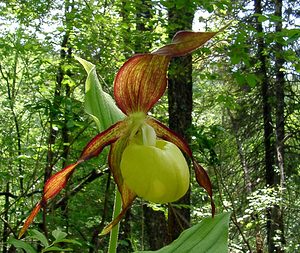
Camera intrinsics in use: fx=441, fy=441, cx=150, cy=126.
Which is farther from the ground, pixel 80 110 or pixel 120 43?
pixel 120 43

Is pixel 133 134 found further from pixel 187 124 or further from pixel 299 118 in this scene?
pixel 299 118

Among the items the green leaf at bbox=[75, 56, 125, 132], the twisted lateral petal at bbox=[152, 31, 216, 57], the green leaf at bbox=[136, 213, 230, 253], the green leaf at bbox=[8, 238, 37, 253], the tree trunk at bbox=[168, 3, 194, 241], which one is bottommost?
the green leaf at bbox=[8, 238, 37, 253]

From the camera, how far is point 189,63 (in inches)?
123

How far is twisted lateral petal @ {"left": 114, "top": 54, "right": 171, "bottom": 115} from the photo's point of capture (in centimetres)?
75

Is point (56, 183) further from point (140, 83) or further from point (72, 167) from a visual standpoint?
point (140, 83)

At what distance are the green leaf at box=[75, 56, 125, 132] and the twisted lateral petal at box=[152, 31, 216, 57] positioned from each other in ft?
0.68

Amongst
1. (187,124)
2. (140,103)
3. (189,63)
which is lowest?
(140,103)

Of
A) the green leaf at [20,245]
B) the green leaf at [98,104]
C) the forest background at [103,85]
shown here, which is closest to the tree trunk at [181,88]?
the forest background at [103,85]

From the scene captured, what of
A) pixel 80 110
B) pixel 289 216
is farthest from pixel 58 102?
pixel 289 216

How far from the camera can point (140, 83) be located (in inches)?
31.0

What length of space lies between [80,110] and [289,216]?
3.42 meters

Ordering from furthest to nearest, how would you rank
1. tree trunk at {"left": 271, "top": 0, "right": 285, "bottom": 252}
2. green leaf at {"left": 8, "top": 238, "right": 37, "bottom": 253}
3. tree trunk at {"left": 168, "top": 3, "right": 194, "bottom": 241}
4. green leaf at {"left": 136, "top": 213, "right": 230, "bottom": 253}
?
tree trunk at {"left": 271, "top": 0, "right": 285, "bottom": 252} → tree trunk at {"left": 168, "top": 3, "right": 194, "bottom": 241} → green leaf at {"left": 8, "top": 238, "right": 37, "bottom": 253} → green leaf at {"left": 136, "top": 213, "right": 230, "bottom": 253}

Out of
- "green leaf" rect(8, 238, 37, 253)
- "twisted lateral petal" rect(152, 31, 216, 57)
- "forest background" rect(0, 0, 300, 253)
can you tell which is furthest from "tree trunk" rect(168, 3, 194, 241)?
"twisted lateral petal" rect(152, 31, 216, 57)

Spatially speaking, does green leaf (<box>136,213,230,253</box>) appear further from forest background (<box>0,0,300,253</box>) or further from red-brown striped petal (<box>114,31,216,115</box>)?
Result: forest background (<box>0,0,300,253</box>)
